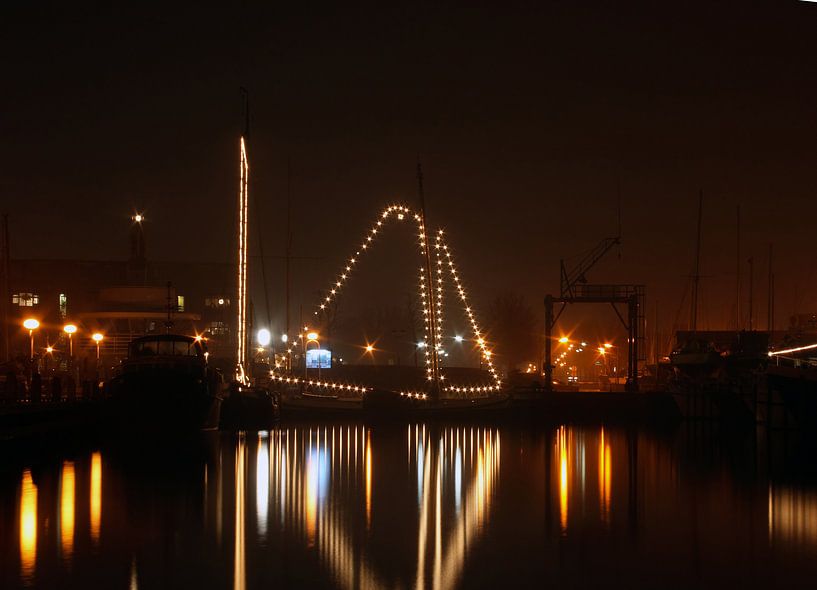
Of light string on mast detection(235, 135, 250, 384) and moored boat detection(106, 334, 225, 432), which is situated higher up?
light string on mast detection(235, 135, 250, 384)

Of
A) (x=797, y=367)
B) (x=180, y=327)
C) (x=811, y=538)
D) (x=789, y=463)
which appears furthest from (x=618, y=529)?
(x=180, y=327)

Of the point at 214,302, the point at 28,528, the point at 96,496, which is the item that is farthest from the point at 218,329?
the point at 28,528

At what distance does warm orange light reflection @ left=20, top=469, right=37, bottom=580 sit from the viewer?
16.0 m

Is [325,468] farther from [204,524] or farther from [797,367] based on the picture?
[797,367]

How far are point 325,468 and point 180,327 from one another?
175ft

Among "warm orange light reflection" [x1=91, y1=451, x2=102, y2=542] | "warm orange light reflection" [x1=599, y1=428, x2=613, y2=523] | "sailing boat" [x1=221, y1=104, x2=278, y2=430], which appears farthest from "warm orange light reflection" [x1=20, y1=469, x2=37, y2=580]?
"sailing boat" [x1=221, y1=104, x2=278, y2=430]

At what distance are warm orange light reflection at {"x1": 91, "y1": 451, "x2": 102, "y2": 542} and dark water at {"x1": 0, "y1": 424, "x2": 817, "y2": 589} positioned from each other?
2.4 inches

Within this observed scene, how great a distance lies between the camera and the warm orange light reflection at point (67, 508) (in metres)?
17.8

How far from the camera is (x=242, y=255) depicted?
44.3 meters

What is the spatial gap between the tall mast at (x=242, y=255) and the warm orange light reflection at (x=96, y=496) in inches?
456

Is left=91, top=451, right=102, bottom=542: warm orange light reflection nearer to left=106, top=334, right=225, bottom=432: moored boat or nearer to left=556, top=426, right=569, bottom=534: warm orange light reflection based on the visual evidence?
left=106, top=334, right=225, bottom=432: moored boat

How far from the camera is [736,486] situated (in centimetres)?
2806

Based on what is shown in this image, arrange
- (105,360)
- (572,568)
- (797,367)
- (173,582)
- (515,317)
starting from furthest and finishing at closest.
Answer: (515,317) < (105,360) < (797,367) < (572,568) < (173,582)

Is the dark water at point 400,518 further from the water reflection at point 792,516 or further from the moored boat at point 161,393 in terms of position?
the moored boat at point 161,393
